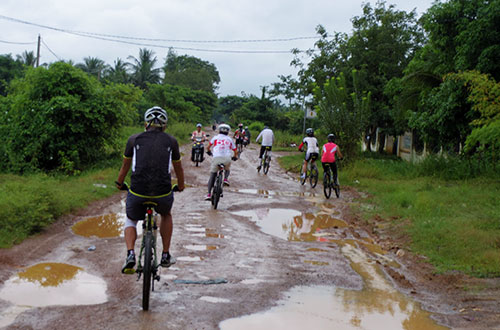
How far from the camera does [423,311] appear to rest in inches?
206

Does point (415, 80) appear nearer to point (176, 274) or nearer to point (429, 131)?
point (429, 131)

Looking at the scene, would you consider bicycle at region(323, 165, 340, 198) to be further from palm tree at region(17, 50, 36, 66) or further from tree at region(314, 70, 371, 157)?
palm tree at region(17, 50, 36, 66)

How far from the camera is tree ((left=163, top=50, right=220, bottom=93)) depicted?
256ft

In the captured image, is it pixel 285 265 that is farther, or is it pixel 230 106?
pixel 230 106

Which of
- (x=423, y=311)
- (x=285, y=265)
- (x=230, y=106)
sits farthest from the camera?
(x=230, y=106)

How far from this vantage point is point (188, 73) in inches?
3130

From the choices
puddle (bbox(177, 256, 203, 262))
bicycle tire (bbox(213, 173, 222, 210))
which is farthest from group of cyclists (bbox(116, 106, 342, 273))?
bicycle tire (bbox(213, 173, 222, 210))

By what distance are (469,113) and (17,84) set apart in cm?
1429

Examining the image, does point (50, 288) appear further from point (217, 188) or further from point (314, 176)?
point (314, 176)

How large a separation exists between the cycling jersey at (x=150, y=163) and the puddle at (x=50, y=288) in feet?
4.11

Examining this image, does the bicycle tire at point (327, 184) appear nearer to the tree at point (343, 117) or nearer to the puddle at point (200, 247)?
the tree at point (343, 117)

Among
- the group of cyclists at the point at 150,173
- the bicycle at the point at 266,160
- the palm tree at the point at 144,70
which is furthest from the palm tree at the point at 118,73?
the group of cyclists at the point at 150,173

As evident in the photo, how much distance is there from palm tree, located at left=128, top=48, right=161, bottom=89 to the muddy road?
53461mm

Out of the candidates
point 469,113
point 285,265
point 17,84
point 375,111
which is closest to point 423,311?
point 285,265
